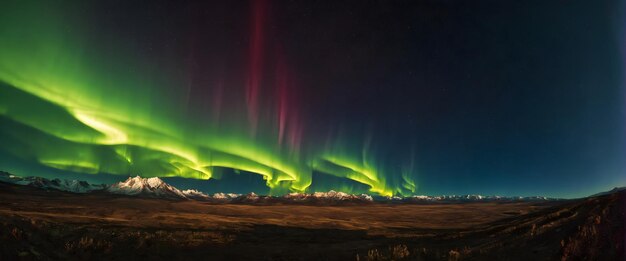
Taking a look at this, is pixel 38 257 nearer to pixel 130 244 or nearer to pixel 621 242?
pixel 130 244

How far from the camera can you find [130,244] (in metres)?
28.1

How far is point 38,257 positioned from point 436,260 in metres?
23.4

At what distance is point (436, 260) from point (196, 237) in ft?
90.0

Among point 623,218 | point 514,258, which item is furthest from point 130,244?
point 623,218

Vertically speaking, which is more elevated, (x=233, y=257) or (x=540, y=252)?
(x=540, y=252)

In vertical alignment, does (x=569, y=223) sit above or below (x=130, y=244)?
above

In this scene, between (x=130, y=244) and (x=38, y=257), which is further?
(x=130, y=244)

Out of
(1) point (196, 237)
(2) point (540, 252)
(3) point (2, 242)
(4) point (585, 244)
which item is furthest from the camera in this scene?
(1) point (196, 237)

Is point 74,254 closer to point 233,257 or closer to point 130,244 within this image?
point 130,244

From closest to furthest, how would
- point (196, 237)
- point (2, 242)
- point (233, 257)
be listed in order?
point (2, 242) → point (233, 257) → point (196, 237)

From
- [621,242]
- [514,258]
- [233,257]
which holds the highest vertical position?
[621,242]

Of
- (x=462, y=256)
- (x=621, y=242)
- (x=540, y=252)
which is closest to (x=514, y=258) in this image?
(x=540, y=252)

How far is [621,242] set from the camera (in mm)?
14469

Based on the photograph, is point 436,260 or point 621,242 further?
point 436,260
